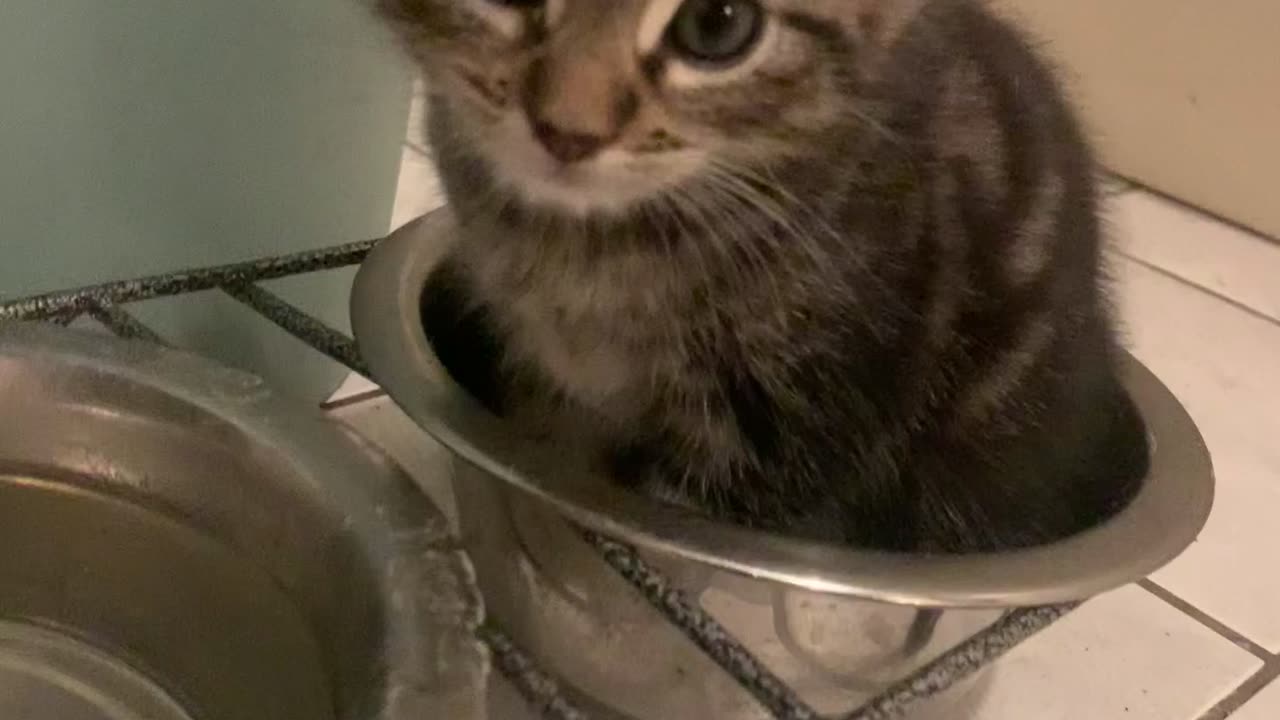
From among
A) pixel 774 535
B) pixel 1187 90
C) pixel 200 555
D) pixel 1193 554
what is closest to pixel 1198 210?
pixel 1187 90

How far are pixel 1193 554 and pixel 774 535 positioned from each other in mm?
535

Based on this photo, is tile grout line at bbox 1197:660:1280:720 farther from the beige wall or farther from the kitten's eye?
the beige wall

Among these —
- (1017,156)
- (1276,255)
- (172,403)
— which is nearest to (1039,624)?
(1017,156)

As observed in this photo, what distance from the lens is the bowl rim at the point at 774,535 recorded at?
573mm

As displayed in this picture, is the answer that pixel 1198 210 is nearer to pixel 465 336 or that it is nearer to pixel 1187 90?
pixel 1187 90

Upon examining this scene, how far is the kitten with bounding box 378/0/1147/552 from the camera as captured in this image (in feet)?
1.97

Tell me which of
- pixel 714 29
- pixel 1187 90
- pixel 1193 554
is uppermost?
pixel 714 29

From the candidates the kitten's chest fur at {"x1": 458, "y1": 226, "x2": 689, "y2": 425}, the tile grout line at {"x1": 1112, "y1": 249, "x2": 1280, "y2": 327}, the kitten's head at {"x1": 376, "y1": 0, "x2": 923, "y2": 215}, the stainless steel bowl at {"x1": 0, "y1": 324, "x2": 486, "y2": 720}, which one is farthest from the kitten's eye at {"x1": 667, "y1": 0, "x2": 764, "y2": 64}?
the tile grout line at {"x1": 1112, "y1": 249, "x2": 1280, "y2": 327}

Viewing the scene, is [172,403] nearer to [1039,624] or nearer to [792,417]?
[792,417]

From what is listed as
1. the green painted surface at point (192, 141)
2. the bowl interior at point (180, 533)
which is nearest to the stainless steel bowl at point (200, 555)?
the bowl interior at point (180, 533)

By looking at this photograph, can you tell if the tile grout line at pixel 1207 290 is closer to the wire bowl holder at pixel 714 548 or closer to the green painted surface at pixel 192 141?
the wire bowl holder at pixel 714 548

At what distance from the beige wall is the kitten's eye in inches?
36.8

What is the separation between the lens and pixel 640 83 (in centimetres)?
58

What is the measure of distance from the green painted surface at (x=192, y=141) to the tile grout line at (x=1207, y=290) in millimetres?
802
